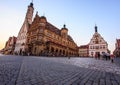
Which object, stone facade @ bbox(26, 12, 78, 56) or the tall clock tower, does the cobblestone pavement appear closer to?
stone facade @ bbox(26, 12, 78, 56)

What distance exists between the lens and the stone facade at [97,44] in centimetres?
5543

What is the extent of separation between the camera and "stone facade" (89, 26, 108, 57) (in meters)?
55.4

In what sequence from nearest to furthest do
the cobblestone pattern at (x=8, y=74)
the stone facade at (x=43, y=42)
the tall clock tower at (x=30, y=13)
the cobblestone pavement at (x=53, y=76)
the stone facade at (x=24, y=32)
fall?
1. the cobblestone pattern at (x=8, y=74)
2. the cobblestone pavement at (x=53, y=76)
3. the stone facade at (x=43, y=42)
4. the stone facade at (x=24, y=32)
5. the tall clock tower at (x=30, y=13)

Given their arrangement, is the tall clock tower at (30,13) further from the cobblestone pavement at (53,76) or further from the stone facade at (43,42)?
the cobblestone pavement at (53,76)

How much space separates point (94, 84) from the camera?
3559 mm

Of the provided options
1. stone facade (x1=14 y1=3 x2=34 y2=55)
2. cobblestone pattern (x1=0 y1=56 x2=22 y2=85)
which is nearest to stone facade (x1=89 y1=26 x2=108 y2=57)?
stone facade (x1=14 y1=3 x2=34 y2=55)

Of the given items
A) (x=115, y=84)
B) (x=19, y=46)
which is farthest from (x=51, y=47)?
(x=115, y=84)

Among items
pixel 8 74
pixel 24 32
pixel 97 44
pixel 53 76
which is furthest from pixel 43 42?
pixel 53 76

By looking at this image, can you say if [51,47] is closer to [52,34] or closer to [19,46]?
[52,34]

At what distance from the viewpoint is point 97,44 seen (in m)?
57.5

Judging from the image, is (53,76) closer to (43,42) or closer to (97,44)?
(43,42)

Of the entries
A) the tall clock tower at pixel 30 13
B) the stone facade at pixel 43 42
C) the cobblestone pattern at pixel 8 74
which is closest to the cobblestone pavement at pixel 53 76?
the cobblestone pattern at pixel 8 74

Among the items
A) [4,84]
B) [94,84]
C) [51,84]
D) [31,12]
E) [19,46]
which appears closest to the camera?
[4,84]

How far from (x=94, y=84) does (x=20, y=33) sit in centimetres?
6306
